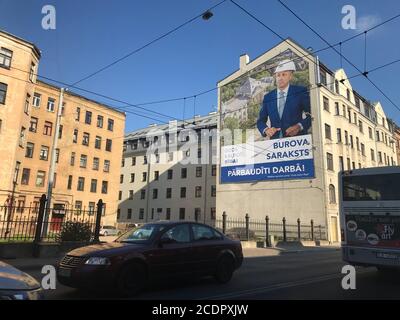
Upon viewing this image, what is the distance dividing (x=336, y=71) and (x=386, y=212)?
1560 inches

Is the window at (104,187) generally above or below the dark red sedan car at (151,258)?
above

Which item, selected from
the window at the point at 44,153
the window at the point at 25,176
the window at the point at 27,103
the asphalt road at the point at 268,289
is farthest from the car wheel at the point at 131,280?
the window at the point at 44,153

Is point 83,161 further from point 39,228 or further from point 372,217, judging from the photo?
point 372,217

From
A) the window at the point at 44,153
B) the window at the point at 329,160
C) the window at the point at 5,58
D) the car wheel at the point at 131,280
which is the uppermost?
the window at the point at 5,58

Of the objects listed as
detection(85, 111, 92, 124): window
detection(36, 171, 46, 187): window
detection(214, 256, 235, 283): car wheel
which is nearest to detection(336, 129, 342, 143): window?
detection(85, 111, 92, 124): window

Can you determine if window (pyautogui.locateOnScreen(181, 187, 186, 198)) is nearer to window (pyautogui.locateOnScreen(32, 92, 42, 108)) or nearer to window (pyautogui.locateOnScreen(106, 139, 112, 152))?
window (pyautogui.locateOnScreen(106, 139, 112, 152))

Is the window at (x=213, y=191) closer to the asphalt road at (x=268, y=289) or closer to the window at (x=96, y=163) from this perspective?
the window at (x=96, y=163)

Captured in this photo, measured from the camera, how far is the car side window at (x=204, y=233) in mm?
9804

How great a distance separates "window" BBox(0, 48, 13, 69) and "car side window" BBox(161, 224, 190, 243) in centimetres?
2850

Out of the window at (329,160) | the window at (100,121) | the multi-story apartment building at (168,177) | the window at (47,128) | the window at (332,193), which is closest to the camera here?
the window at (332,193)

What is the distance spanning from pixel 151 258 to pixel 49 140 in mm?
43231

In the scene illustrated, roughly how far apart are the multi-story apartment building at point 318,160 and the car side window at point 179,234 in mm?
29283

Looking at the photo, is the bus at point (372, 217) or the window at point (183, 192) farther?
the window at point (183, 192)
